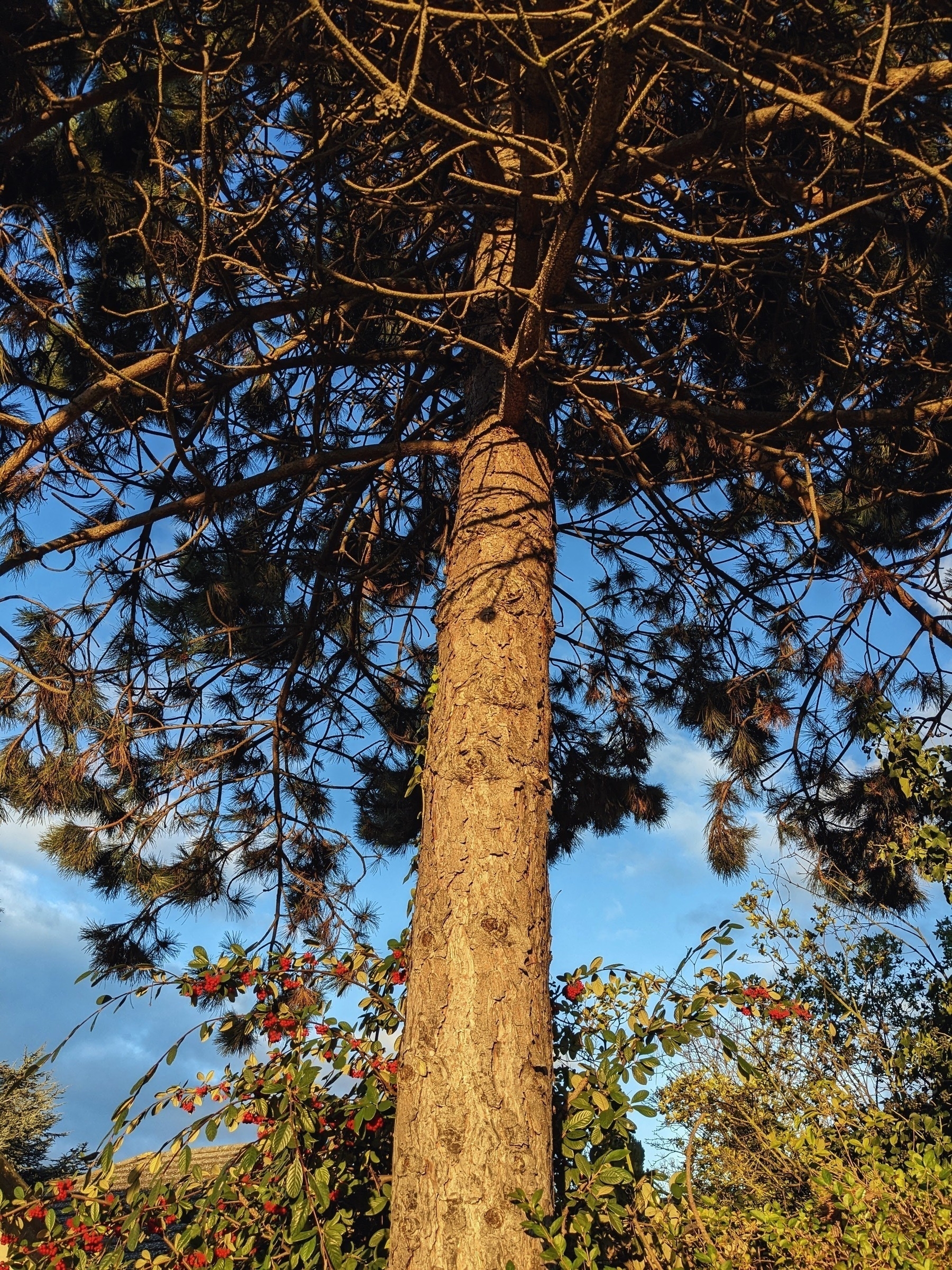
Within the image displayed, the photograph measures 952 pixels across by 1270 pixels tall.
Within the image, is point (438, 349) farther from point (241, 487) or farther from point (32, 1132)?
point (32, 1132)

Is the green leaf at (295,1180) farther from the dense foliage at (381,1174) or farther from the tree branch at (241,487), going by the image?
the tree branch at (241,487)

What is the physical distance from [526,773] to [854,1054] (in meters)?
3.11

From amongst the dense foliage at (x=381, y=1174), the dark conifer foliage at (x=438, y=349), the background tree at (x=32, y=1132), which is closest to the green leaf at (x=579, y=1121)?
the dense foliage at (x=381, y=1174)

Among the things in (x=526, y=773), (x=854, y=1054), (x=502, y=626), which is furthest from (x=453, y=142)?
(x=854, y=1054)

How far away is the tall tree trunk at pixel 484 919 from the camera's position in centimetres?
221

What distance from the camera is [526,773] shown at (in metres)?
2.77

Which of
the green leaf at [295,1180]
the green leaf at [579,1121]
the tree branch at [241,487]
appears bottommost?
the green leaf at [295,1180]

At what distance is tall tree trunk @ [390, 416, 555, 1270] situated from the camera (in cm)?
221

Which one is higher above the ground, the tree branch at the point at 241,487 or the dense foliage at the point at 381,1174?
the tree branch at the point at 241,487

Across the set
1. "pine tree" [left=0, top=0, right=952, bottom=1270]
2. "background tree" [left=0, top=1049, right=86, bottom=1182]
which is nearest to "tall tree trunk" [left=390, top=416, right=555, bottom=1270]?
"pine tree" [left=0, top=0, right=952, bottom=1270]

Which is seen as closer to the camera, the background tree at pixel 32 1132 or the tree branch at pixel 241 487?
the tree branch at pixel 241 487

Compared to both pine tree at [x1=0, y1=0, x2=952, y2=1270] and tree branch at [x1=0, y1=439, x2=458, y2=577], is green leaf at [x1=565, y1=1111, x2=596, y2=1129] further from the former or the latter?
tree branch at [x1=0, y1=439, x2=458, y2=577]

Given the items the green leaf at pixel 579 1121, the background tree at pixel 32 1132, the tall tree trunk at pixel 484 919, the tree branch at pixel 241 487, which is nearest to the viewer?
the tall tree trunk at pixel 484 919

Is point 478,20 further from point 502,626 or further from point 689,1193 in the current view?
point 689,1193
